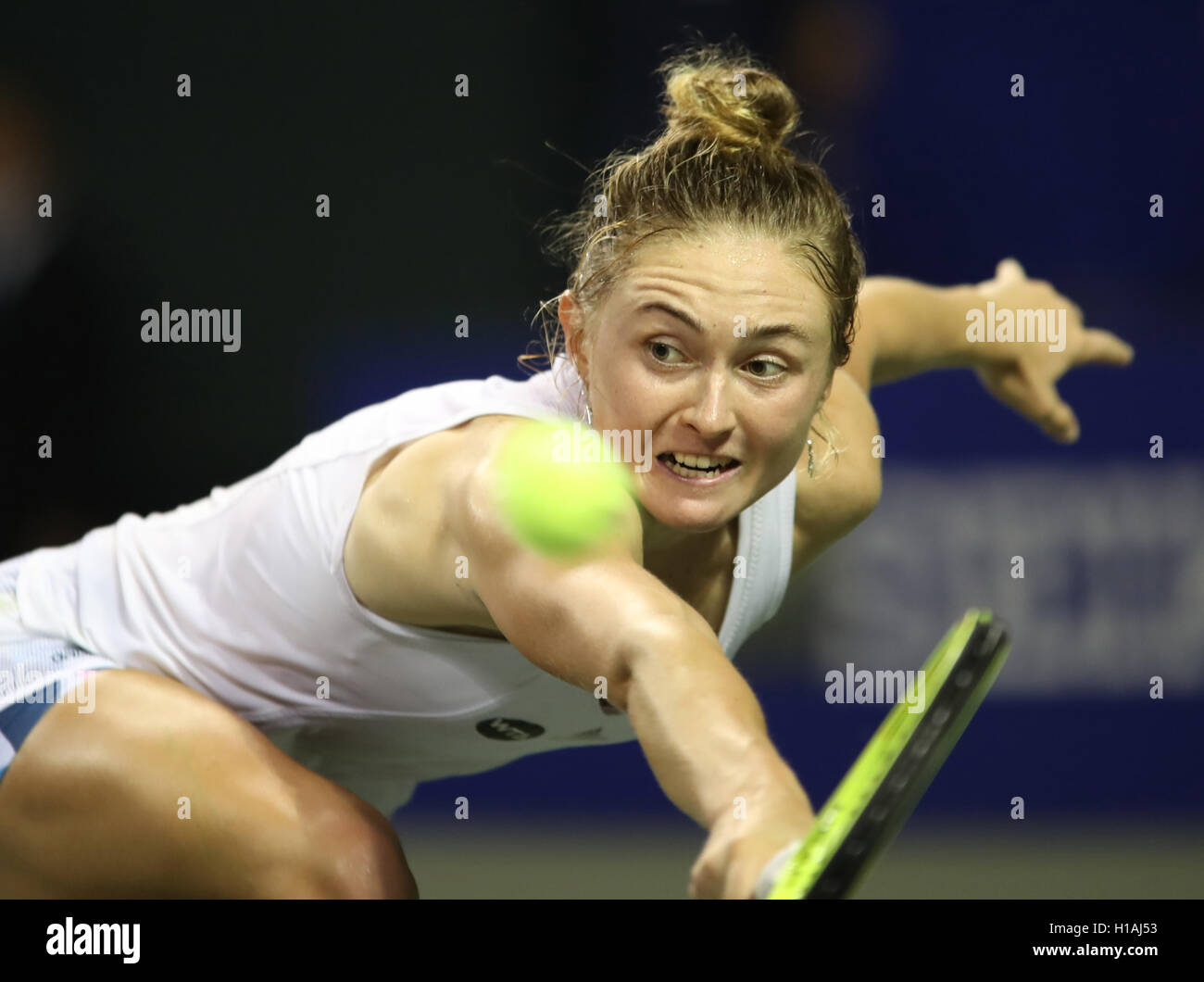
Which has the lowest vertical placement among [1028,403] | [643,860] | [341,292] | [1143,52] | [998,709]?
[643,860]

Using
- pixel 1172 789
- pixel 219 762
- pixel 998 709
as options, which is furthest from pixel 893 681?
pixel 219 762

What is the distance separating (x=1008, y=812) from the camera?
2.61 m

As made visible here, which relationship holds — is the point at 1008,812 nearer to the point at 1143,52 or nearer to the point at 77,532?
the point at 1143,52

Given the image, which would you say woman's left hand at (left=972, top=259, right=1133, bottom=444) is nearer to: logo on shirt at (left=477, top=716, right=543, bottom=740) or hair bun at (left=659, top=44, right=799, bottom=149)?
hair bun at (left=659, top=44, right=799, bottom=149)

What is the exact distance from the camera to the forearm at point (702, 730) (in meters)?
0.90

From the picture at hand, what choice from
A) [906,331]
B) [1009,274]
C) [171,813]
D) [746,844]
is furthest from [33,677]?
[1009,274]

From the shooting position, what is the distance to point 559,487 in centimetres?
110

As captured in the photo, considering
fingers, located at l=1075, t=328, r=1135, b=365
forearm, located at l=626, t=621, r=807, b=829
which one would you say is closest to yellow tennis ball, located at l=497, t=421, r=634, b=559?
forearm, located at l=626, t=621, r=807, b=829

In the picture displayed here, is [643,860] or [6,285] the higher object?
[6,285]

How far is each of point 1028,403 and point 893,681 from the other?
83cm

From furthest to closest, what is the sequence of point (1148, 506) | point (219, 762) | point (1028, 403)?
point (1148, 506) → point (1028, 403) → point (219, 762)

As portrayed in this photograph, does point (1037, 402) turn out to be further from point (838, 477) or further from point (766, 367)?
point (766, 367)

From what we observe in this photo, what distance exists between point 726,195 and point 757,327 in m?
0.12

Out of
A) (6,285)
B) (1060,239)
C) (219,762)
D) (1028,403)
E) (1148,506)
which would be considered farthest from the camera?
(1060,239)
